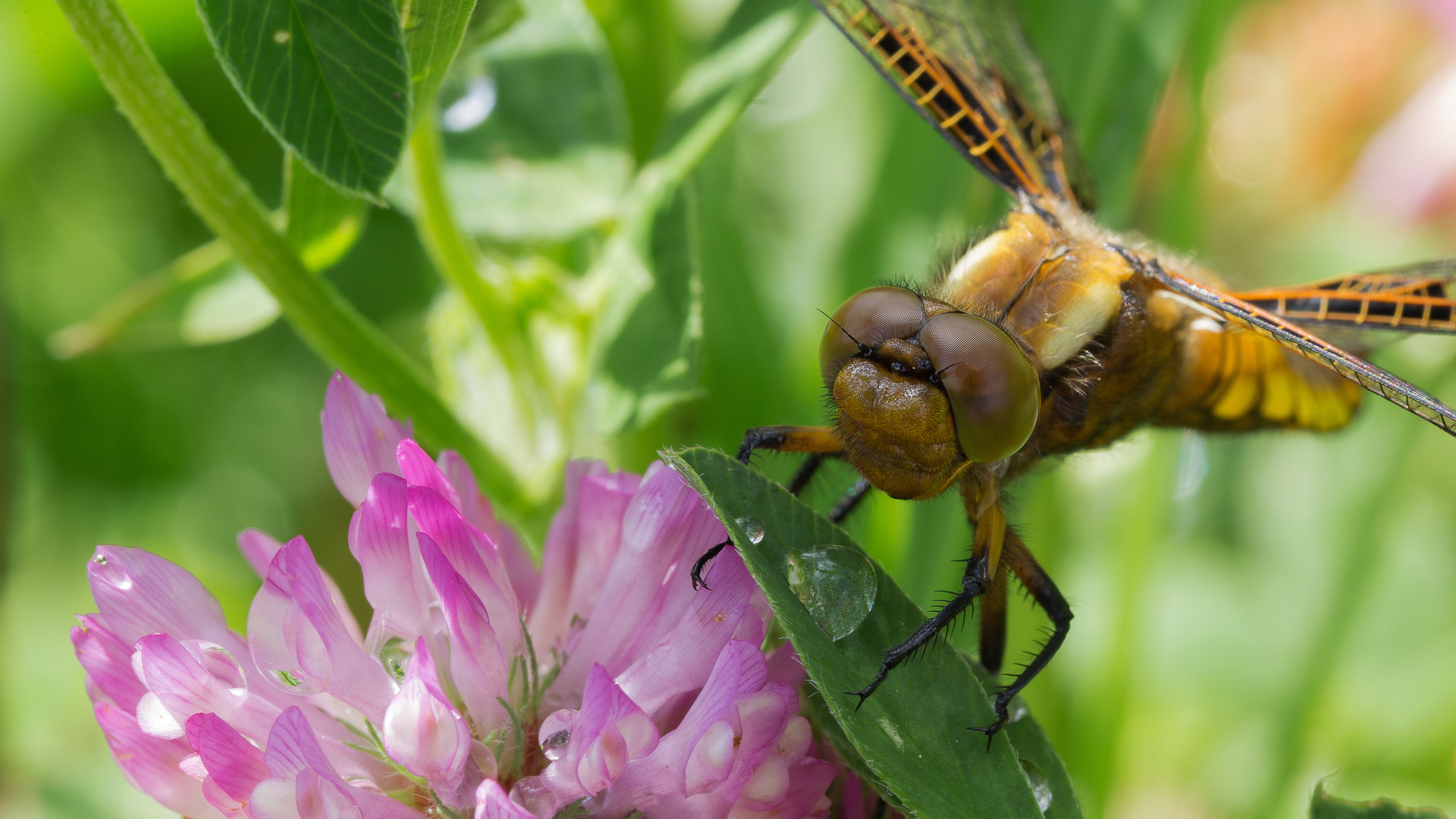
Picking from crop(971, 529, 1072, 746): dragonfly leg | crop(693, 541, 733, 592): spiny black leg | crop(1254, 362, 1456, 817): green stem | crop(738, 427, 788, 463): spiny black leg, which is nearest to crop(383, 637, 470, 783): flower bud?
crop(693, 541, 733, 592): spiny black leg

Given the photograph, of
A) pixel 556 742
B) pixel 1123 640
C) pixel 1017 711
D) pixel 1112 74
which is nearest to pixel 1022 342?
pixel 1017 711

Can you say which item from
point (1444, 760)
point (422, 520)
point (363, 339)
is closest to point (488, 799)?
point (422, 520)

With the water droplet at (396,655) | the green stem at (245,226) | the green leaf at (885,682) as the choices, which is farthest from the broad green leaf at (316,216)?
the green leaf at (885,682)

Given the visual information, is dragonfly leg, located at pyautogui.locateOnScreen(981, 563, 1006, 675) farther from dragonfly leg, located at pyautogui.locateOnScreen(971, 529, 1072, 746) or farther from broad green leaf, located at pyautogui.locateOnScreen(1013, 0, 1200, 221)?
broad green leaf, located at pyautogui.locateOnScreen(1013, 0, 1200, 221)

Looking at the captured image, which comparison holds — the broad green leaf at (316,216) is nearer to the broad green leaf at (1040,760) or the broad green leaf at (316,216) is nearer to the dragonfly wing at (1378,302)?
the broad green leaf at (1040,760)

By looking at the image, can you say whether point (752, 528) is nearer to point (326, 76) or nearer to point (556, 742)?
point (556, 742)

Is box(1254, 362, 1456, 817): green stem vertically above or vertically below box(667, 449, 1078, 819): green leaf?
below
